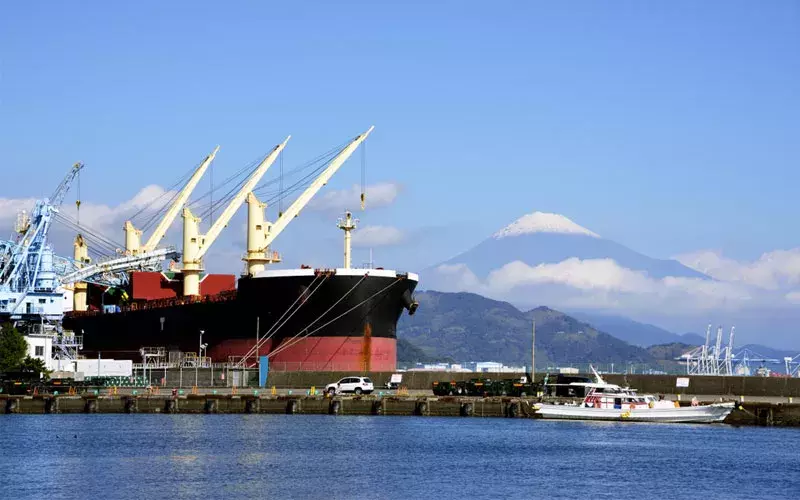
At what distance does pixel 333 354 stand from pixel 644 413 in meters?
31.0

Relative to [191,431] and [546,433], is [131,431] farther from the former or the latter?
[546,433]

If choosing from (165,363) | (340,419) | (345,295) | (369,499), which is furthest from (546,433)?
(165,363)

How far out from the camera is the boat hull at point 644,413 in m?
67.9

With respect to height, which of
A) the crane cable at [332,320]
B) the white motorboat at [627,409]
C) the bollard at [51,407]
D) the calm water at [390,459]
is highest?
the crane cable at [332,320]

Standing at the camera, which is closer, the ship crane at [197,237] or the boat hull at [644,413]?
the boat hull at [644,413]

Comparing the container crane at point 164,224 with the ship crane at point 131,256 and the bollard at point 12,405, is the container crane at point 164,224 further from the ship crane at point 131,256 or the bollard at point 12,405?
the bollard at point 12,405

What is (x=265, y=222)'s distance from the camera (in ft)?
351

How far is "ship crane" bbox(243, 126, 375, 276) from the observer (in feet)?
346

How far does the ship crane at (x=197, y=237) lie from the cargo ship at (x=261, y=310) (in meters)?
0.09

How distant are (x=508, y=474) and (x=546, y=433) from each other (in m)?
16.4

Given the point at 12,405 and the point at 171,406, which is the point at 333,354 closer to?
the point at 171,406

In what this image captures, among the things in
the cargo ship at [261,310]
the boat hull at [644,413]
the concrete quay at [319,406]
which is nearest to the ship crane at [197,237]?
the cargo ship at [261,310]

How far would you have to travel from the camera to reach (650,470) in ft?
167

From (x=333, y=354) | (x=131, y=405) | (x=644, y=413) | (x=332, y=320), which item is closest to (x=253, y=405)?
(x=131, y=405)
